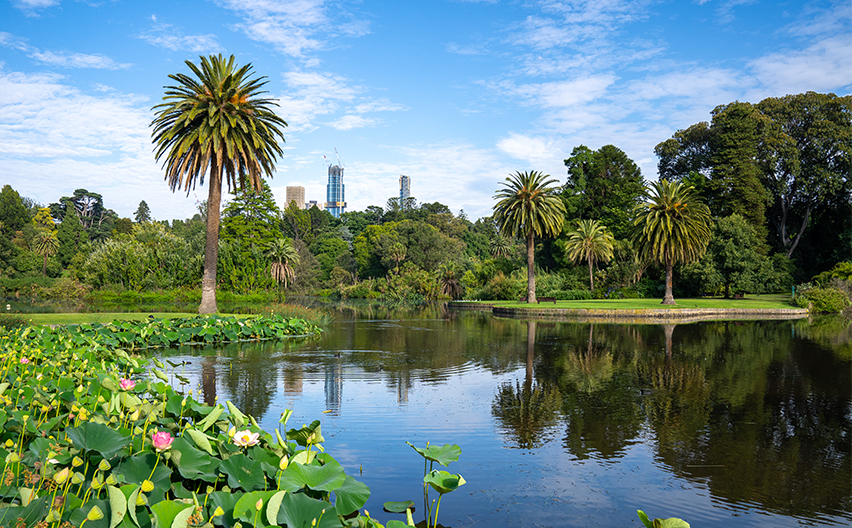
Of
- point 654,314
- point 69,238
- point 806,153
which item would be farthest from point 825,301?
point 69,238

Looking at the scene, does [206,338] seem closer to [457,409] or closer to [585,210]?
[457,409]

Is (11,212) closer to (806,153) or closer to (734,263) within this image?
(734,263)

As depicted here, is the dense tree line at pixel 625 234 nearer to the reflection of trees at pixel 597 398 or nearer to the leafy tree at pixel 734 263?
the leafy tree at pixel 734 263

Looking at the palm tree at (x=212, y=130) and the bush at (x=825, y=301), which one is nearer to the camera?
the palm tree at (x=212, y=130)

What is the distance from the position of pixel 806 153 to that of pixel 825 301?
24.0m

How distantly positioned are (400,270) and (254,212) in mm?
24312

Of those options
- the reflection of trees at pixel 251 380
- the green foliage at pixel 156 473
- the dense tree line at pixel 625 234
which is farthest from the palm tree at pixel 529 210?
the green foliage at pixel 156 473

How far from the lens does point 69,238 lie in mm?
76938

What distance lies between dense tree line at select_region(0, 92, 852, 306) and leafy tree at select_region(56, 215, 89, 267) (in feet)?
0.66

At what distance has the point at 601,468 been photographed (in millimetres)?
6125

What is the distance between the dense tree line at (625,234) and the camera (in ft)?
138

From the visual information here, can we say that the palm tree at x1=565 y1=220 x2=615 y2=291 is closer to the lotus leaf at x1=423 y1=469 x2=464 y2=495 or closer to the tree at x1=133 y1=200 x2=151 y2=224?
the lotus leaf at x1=423 y1=469 x2=464 y2=495

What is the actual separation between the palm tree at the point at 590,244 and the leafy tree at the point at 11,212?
2869 inches

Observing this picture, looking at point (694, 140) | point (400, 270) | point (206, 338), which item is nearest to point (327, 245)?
point (400, 270)
